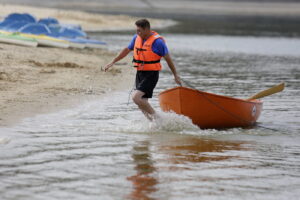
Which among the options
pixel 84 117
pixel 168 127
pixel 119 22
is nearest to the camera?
pixel 168 127

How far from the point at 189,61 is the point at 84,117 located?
1189cm

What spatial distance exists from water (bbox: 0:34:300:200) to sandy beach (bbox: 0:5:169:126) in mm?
492

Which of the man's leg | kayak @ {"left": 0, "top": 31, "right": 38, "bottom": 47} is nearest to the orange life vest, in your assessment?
the man's leg

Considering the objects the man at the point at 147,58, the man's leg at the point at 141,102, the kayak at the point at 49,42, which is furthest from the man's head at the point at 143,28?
the kayak at the point at 49,42

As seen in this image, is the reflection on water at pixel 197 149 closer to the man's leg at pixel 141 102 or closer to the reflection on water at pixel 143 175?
the reflection on water at pixel 143 175

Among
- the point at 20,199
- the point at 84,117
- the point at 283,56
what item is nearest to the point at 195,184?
the point at 20,199

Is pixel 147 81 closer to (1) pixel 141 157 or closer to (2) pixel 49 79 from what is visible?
(1) pixel 141 157

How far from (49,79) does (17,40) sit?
215 inches

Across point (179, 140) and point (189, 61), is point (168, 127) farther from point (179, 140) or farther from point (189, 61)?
point (189, 61)

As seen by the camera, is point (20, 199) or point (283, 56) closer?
point (20, 199)

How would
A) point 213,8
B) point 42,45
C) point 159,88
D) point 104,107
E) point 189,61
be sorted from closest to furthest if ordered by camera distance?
point 104,107 < point 159,88 < point 42,45 < point 189,61 < point 213,8

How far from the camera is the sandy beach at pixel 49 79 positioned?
10461 millimetres

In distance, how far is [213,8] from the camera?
292 feet

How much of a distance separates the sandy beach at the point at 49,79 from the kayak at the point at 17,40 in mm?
377
